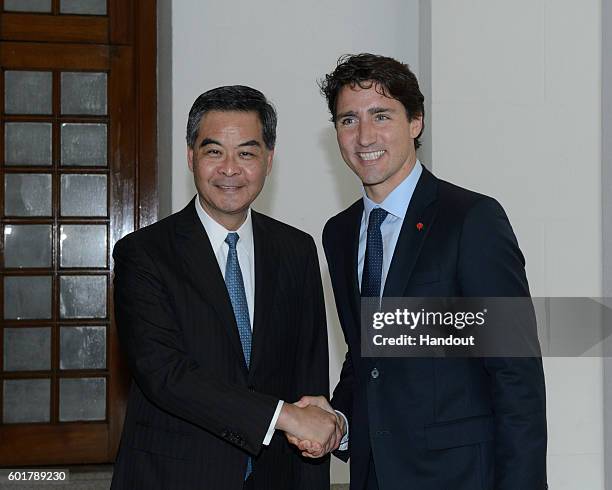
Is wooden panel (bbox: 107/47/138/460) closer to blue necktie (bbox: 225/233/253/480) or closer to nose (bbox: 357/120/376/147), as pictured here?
blue necktie (bbox: 225/233/253/480)

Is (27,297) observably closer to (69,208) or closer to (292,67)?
(69,208)

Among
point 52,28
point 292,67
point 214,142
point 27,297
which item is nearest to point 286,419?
point 214,142

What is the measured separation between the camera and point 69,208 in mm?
4281

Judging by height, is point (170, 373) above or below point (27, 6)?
below

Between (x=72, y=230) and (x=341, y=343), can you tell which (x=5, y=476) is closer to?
(x=72, y=230)

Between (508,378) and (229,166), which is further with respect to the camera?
(229,166)

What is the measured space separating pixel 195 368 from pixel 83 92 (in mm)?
2766

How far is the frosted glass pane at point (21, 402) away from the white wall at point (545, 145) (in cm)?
230

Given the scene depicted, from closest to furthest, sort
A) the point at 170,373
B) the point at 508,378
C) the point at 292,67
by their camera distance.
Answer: the point at 508,378 < the point at 170,373 < the point at 292,67

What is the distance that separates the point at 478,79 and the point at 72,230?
2125 mm

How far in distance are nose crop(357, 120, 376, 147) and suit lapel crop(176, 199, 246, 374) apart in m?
0.42

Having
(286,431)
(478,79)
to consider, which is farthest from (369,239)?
(478,79)

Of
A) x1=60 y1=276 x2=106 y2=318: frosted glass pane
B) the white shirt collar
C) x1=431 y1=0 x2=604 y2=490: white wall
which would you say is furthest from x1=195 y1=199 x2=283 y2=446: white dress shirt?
x1=60 y1=276 x2=106 y2=318: frosted glass pane

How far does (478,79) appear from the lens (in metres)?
3.69
